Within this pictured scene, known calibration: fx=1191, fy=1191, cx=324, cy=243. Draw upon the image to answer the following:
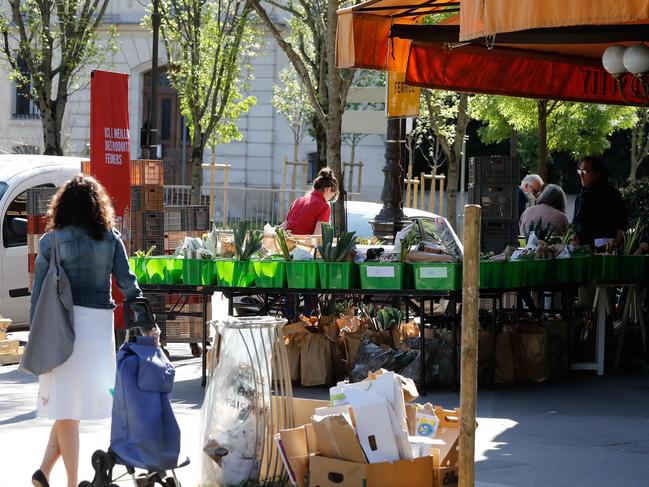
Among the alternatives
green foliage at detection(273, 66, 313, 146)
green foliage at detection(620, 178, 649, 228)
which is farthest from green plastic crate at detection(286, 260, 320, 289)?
green foliage at detection(273, 66, 313, 146)

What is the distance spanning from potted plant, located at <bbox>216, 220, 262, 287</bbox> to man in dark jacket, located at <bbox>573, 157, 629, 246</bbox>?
371 centimetres

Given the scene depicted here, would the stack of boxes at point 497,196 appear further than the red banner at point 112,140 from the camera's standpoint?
Yes

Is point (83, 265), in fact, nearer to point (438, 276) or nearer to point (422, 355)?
point (438, 276)

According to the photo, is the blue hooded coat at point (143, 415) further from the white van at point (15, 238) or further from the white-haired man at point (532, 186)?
the white-haired man at point (532, 186)

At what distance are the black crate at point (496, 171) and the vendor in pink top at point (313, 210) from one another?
164 cm

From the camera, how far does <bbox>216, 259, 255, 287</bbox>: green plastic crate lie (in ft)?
33.9

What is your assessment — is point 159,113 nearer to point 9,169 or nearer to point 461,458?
point 9,169

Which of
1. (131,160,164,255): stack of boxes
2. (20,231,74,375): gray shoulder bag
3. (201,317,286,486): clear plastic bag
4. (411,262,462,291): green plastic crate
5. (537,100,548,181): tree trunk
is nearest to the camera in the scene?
(201,317,286,486): clear plastic bag

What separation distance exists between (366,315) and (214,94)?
16.3m

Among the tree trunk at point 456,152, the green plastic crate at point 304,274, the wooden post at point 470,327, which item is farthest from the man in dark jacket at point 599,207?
the tree trunk at point 456,152

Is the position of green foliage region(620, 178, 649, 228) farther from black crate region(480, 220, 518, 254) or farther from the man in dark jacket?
the man in dark jacket

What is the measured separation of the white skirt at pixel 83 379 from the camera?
6.55 metres

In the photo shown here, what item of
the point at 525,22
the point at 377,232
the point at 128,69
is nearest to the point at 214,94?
the point at 377,232

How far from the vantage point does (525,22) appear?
24.1 ft
